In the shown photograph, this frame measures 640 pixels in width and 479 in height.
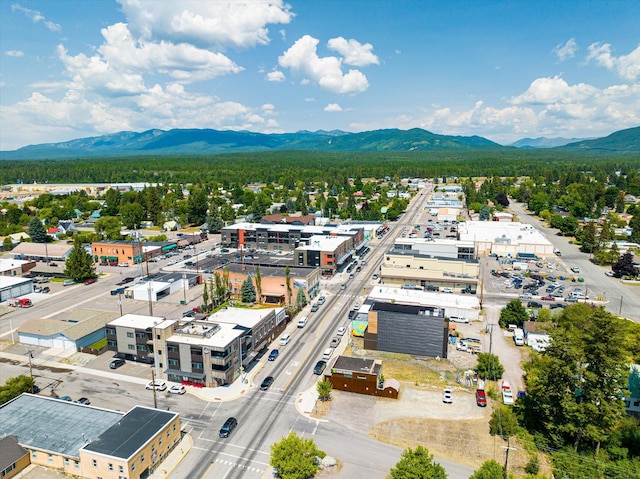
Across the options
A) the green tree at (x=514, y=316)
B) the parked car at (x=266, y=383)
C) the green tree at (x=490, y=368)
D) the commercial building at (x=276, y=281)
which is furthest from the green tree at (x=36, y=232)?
the green tree at (x=490, y=368)

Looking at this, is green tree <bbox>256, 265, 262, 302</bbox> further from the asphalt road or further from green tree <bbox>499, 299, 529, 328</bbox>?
the asphalt road

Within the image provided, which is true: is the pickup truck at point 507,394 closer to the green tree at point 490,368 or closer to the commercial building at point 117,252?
the green tree at point 490,368

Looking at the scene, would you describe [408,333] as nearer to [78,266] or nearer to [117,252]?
[78,266]

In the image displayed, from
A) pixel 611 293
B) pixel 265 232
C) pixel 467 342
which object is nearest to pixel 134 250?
pixel 265 232

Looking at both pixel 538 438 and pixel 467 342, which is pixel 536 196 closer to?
pixel 467 342

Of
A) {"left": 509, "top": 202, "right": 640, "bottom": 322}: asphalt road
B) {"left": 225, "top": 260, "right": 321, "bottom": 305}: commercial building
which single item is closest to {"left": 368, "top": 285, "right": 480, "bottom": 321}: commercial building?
{"left": 225, "top": 260, "right": 321, "bottom": 305}: commercial building
